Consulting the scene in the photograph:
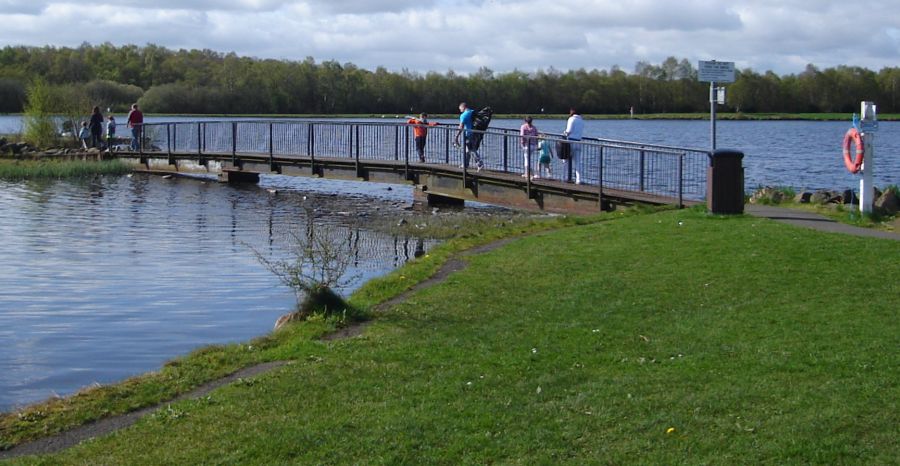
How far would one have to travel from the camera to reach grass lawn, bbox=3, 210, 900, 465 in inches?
303

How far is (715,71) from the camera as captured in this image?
22375 millimetres

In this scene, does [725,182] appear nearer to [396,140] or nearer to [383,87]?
[396,140]

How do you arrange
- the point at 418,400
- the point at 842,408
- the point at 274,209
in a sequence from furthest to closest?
the point at 274,209 < the point at 418,400 < the point at 842,408

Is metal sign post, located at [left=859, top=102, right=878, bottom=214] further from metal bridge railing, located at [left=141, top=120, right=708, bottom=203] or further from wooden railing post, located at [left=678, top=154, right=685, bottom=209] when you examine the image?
metal bridge railing, located at [left=141, top=120, right=708, bottom=203]

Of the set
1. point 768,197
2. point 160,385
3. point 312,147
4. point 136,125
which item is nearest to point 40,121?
point 136,125

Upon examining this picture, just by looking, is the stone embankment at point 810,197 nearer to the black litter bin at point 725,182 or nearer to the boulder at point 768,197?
the boulder at point 768,197

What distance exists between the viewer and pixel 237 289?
58.6 feet

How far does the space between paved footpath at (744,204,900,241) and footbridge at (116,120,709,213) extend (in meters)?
1.62

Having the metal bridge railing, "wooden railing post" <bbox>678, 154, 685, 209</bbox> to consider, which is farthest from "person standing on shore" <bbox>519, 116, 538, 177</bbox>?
"wooden railing post" <bbox>678, 154, 685, 209</bbox>

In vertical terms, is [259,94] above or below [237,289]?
above

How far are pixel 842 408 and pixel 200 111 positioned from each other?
82092 mm

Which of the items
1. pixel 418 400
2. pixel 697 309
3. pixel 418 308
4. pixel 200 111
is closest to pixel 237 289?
pixel 418 308

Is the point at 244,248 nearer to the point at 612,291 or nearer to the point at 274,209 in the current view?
the point at 274,209

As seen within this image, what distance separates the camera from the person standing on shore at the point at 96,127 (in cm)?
4862
